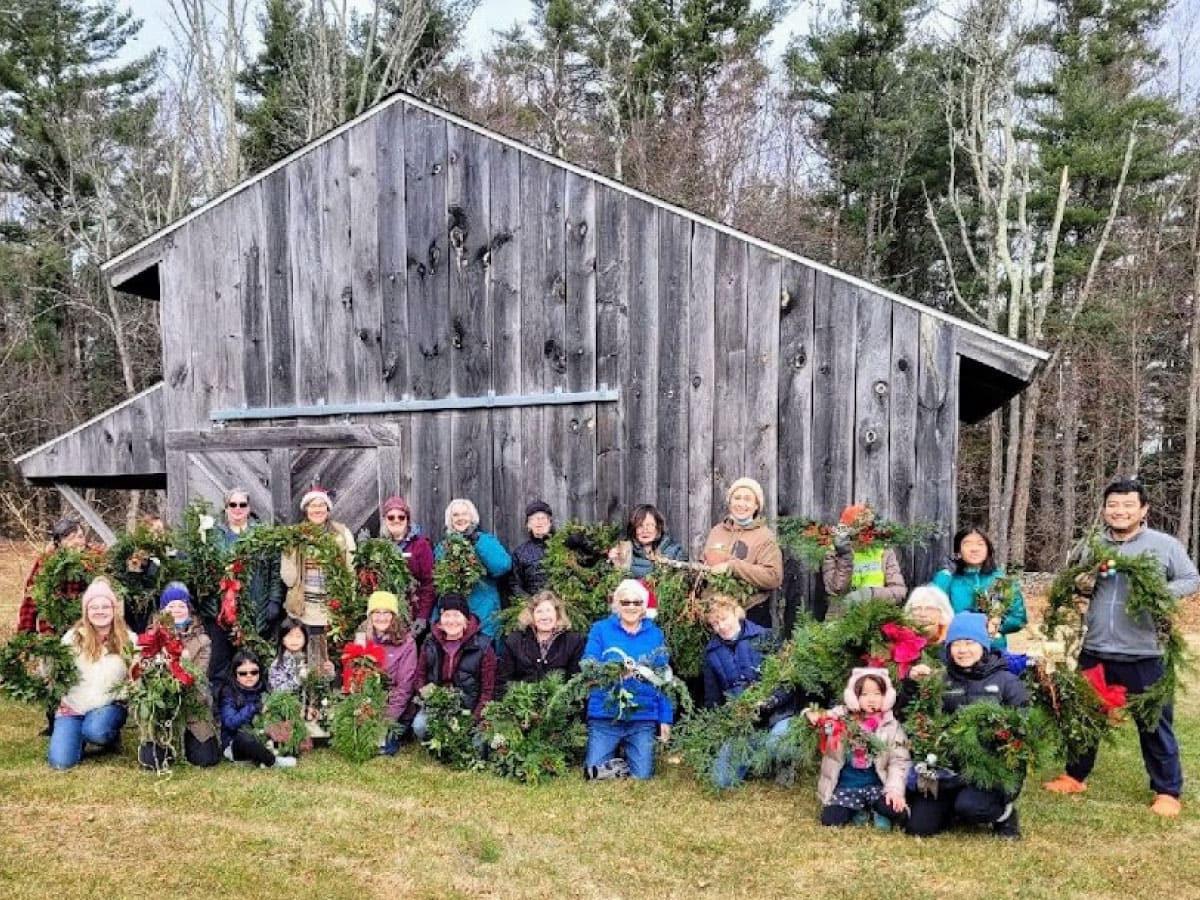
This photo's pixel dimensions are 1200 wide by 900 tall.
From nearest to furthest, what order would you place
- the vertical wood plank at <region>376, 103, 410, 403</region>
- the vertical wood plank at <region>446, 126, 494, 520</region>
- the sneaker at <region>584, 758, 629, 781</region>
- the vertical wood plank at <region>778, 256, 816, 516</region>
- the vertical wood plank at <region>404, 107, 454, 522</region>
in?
the sneaker at <region>584, 758, 629, 781</region>
the vertical wood plank at <region>778, 256, 816, 516</region>
the vertical wood plank at <region>446, 126, 494, 520</region>
the vertical wood plank at <region>404, 107, 454, 522</region>
the vertical wood plank at <region>376, 103, 410, 403</region>

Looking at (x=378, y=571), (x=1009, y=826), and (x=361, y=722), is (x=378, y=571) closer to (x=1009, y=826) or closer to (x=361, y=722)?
(x=361, y=722)

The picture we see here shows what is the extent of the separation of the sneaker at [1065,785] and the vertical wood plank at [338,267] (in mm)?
6210

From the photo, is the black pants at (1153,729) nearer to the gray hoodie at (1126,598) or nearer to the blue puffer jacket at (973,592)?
the gray hoodie at (1126,598)

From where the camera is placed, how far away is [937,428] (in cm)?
691

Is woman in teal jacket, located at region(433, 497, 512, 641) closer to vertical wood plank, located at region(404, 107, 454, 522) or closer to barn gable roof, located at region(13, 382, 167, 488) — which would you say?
vertical wood plank, located at region(404, 107, 454, 522)

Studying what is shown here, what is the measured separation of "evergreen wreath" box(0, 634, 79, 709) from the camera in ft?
21.0

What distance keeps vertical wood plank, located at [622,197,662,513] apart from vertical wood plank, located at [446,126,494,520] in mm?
1269

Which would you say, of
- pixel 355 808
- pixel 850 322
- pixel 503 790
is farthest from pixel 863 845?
pixel 850 322

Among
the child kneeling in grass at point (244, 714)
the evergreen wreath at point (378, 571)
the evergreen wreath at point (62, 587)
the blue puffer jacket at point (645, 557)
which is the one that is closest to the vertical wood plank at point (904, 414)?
the blue puffer jacket at point (645, 557)

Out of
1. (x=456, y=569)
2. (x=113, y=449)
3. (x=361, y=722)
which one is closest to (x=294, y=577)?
(x=456, y=569)

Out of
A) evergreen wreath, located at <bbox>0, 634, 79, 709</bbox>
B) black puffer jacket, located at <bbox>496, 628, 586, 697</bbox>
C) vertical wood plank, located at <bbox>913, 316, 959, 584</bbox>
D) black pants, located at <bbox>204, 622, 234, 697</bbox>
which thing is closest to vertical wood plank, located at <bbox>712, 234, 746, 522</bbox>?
vertical wood plank, located at <bbox>913, 316, 959, 584</bbox>

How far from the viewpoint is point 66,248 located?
24.3 metres

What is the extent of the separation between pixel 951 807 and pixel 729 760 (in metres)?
1.32

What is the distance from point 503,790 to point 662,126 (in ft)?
67.6
